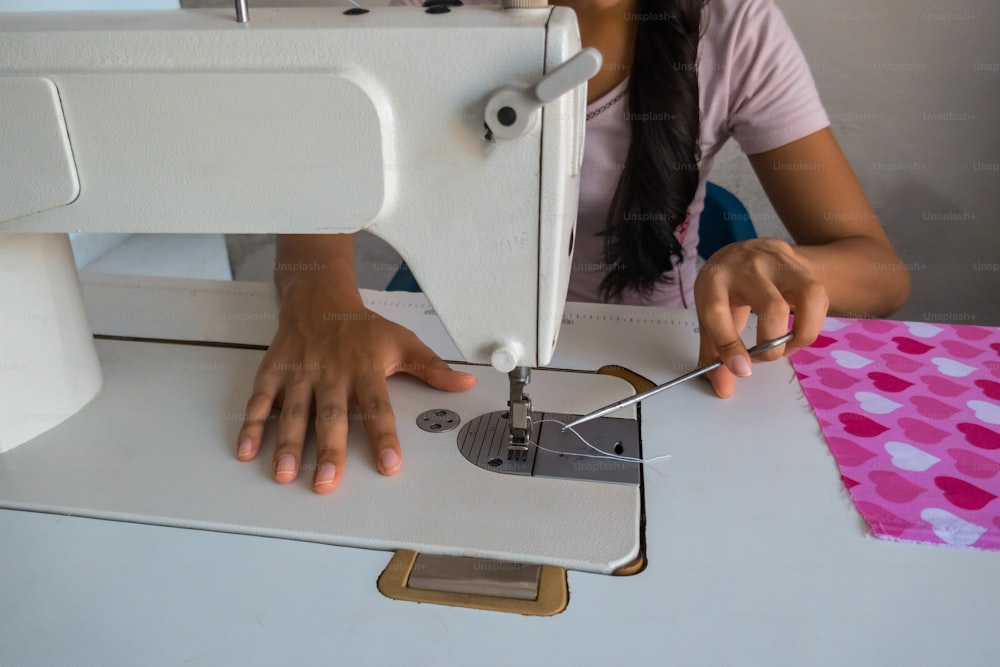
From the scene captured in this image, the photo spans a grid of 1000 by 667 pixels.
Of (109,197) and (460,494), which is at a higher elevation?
(109,197)

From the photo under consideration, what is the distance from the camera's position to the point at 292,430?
878mm

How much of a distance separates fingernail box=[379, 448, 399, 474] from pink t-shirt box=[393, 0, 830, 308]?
32.0 inches

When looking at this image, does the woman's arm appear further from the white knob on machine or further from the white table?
the white knob on machine

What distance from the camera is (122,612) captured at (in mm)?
661

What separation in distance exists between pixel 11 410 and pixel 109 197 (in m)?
0.33

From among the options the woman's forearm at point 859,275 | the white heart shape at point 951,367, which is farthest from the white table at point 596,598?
the woman's forearm at point 859,275

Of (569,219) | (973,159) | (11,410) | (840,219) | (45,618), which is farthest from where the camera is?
(973,159)

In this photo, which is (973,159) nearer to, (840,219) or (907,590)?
(840,219)

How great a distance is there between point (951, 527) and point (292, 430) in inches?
27.4

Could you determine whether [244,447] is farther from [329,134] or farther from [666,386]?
[666,386]

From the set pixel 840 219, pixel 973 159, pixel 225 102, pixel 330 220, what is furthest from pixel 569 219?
pixel 973 159

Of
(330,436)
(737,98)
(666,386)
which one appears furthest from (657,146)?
(330,436)

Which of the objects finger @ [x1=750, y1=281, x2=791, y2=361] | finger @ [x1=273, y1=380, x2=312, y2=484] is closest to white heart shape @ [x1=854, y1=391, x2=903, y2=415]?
finger @ [x1=750, y1=281, x2=791, y2=361]

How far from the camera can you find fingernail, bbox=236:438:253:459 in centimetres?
85
